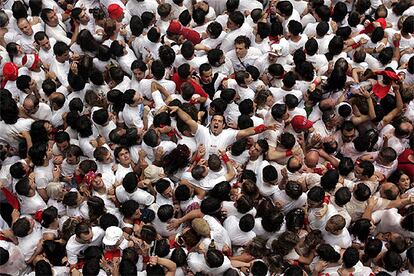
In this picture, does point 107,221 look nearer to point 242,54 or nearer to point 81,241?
point 81,241

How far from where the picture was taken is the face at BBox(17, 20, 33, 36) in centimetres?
827

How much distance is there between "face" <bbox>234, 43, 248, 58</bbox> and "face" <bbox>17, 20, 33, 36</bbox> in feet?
9.94

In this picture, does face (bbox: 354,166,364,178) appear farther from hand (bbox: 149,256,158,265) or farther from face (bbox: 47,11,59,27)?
face (bbox: 47,11,59,27)

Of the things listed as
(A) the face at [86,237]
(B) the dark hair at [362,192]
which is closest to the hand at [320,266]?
(B) the dark hair at [362,192]

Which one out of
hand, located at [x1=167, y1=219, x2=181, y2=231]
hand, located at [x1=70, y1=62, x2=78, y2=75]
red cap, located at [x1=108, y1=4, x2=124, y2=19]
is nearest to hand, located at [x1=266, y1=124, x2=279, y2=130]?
hand, located at [x1=167, y1=219, x2=181, y2=231]

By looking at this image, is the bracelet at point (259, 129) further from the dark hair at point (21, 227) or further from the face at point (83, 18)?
the face at point (83, 18)

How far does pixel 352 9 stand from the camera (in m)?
9.23

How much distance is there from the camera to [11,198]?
6.80m

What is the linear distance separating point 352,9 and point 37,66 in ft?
16.4

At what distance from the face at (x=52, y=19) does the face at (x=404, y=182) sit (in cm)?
540

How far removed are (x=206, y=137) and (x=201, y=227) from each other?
4.49ft

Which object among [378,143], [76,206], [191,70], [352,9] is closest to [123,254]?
[76,206]

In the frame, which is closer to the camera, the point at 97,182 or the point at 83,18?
the point at 97,182

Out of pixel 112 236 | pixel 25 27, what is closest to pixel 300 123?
pixel 112 236
